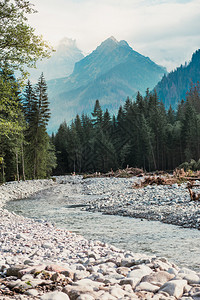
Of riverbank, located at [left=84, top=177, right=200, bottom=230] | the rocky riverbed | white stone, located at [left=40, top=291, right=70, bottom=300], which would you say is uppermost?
white stone, located at [left=40, top=291, right=70, bottom=300]

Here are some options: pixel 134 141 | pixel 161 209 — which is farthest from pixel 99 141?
pixel 161 209

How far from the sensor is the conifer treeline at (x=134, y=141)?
215ft

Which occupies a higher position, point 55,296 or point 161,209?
point 55,296

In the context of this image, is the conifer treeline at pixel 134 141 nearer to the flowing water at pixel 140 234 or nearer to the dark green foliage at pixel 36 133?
the dark green foliage at pixel 36 133

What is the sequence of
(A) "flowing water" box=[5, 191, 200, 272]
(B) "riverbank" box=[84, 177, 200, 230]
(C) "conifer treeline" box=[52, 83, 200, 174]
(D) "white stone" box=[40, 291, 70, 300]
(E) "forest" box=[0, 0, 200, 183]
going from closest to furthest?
(D) "white stone" box=[40, 291, 70, 300] < (A) "flowing water" box=[5, 191, 200, 272] < (B) "riverbank" box=[84, 177, 200, 230] < (E) "forest" box=[0, 0, 200, 183] < (C) "conifer treeline" box=[52, 83, 200, 174]

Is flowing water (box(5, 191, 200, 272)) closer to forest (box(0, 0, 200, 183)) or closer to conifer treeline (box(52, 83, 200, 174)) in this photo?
forest (box(0, 0, 200, 183))

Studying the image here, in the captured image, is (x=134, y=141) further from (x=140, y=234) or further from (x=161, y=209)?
(x=140, y=234)

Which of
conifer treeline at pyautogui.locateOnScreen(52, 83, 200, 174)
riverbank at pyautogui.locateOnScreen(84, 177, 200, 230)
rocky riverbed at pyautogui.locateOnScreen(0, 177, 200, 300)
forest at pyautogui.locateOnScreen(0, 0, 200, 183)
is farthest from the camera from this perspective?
conifer treeline at pyautogui.locateOnScreen(52, 83, 200, 174)

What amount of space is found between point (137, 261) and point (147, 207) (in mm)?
8236

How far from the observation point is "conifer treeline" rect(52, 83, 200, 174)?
2584 inches

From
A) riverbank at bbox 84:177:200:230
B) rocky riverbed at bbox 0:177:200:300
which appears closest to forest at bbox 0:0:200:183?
riverbank at bbox 84:177:200:230

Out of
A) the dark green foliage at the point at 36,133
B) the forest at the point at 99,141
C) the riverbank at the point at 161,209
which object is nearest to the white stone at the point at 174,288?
the riverbank at the point at 161,209

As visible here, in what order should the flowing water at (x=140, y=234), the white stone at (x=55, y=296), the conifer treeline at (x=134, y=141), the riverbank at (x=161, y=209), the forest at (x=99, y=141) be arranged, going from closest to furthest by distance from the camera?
the white stone at (x=55, y=296), the flowing water at (x=140, y=234), the riverbank at (x=161, y=209), the forest at (x=99, y=141), the conifer treeline at (x=134, y=141)

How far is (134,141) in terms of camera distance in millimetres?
73375
